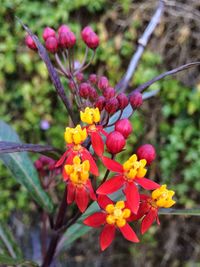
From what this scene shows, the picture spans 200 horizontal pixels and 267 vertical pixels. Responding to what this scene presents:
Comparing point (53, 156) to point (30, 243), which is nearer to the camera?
point (53, 156)

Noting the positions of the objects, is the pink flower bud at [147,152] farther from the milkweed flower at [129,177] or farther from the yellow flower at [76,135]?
the yellow flower at [76,135]

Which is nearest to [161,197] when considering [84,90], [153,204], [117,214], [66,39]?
[153,204]

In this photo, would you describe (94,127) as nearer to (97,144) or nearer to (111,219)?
(97,144)

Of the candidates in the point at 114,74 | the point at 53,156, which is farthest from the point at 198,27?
the point at 53,156

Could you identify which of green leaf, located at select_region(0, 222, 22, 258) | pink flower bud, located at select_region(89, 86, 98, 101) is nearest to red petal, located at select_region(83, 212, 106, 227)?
pink flower bud, located at select_region(89, 86, 98, 101)

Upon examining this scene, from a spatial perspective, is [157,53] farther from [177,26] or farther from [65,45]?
[65,45]

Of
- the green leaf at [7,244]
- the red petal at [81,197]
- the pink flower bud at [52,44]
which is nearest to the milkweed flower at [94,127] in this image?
the red petal at [81,197]

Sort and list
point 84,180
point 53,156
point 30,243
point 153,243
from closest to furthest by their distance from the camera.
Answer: point 84,180 → point 53,156 → point 30,243 → point 153,243

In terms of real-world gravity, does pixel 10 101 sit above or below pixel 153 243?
above
